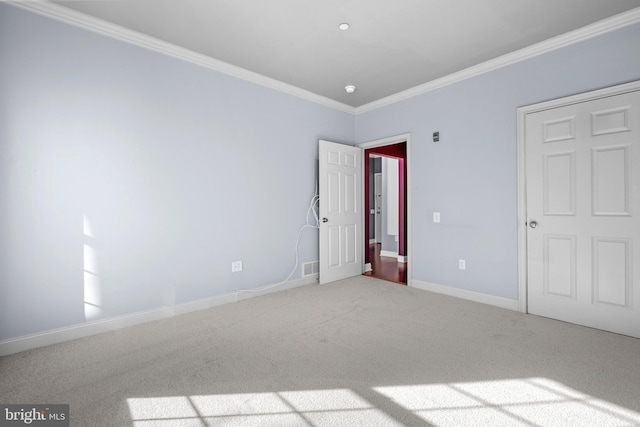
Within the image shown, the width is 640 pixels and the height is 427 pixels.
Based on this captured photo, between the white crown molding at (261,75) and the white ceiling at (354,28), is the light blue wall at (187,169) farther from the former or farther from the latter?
the white ceiling at (354,28)

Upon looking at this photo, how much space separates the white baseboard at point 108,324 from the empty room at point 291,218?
2 cm

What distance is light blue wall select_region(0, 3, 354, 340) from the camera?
7.83 ft

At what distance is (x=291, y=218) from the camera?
4.20m

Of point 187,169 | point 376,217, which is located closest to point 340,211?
point 187,169

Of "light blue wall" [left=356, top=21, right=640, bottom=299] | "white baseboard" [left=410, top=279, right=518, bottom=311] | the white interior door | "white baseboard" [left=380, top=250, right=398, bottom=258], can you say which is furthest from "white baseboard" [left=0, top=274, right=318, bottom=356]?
"white baseboard" [left=380, top=250, right=398, bottom=258]

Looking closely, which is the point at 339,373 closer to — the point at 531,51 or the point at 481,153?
the point at 481,153

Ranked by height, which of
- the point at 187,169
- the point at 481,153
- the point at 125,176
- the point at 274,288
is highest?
the point at 481,153

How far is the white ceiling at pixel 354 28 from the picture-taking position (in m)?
2.50

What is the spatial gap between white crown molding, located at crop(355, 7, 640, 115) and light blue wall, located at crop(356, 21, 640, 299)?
0.18ft

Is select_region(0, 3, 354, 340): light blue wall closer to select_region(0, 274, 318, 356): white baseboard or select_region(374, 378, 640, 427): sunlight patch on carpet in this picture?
select_region(0, 274, 318, 356): white baseboard

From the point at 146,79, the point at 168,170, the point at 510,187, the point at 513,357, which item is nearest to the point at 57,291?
the point at 168,170

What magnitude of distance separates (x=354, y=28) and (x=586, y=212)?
272 centimetres

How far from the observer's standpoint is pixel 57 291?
2529 mm

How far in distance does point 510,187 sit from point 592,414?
2256 millimetres
